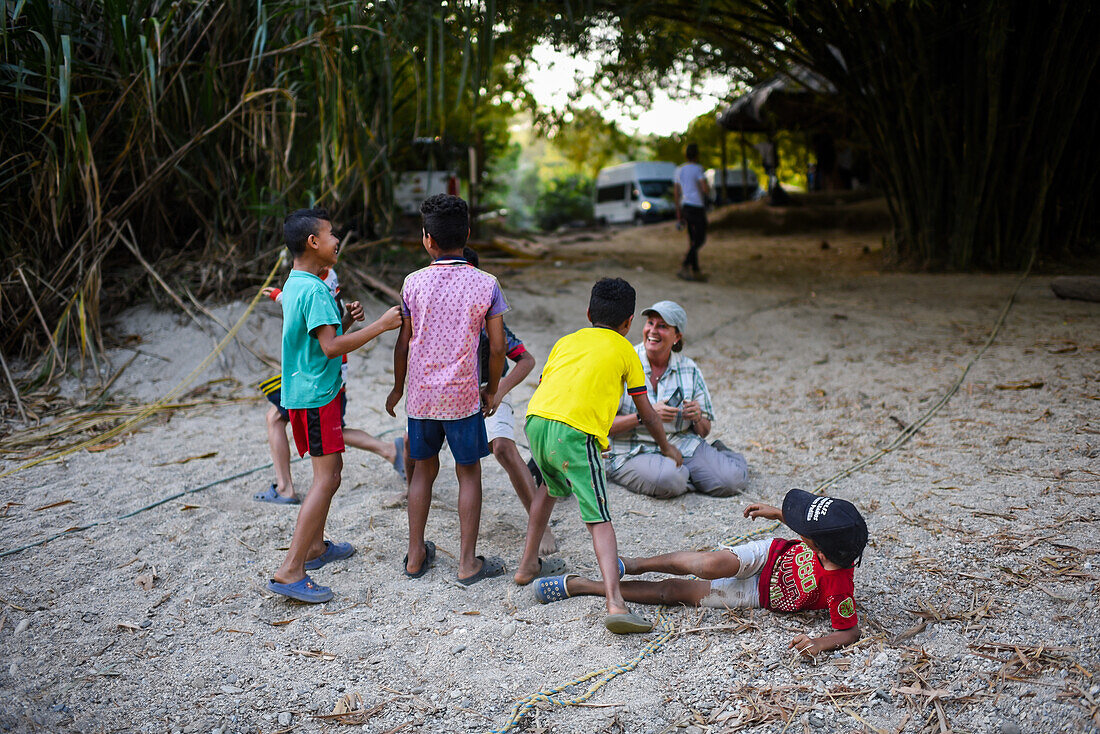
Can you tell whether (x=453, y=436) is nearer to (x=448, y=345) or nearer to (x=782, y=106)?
(x=448, y=345)

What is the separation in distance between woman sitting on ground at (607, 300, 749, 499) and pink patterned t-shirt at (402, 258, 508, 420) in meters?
0.99

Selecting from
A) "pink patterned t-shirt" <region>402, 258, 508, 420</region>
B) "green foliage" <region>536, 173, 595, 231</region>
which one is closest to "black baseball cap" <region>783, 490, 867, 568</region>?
"pink patterned t-shirt" <region>402, 258, 508, 420</region>

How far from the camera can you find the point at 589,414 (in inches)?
96.9

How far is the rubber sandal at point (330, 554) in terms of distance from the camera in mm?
2850

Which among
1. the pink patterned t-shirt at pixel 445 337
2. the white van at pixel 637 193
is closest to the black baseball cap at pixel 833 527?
the pink patterned t-shirt at pixel 445 337

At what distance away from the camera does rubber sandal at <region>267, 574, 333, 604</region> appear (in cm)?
256

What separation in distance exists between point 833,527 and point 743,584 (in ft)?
1.44

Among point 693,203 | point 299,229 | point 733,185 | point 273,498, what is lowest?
point 273,498

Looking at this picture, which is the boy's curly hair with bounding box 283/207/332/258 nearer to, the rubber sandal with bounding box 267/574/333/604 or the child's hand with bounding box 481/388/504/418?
the child's hand with bounding box 481/388/504/418

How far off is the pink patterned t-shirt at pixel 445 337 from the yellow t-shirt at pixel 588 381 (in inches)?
10.2

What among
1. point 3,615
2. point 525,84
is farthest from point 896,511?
point 525,84

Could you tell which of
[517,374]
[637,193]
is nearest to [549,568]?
[517,374]

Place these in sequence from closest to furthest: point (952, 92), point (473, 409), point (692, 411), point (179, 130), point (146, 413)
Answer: point (473, 409)
point (692, 411)
point (146, 413)
point (179, 130)
point (952, 92)

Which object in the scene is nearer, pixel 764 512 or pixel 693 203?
pixel 764 512
